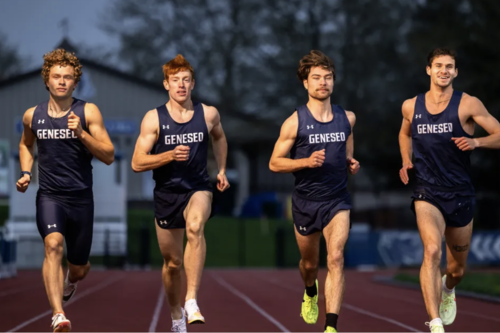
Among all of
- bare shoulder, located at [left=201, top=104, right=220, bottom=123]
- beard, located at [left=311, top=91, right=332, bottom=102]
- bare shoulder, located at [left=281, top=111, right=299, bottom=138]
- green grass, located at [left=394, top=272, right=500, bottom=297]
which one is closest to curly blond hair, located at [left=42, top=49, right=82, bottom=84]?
bare shoulder, located at [left=201, top=104, right=220, bottom=123]

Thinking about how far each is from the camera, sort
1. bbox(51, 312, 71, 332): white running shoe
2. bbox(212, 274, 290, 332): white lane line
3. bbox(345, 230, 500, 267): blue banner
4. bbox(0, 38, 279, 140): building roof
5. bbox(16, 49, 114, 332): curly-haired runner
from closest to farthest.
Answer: bbox(51, 312, 71, 332): white running shoe → bbox(16, 49, 114, 332): curly-haired runner → bbox(212, 274, 290, 332): white lane line → bbox(345, 230, 500, 267): blue banner → bbox(0, 38, 279, 140): building roof

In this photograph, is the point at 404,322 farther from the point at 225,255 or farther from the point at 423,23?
the point at 423,23

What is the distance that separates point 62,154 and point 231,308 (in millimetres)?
6843

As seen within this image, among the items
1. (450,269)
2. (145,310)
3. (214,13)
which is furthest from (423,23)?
(450,269)

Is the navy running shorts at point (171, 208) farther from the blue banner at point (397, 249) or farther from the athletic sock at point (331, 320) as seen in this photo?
the blue banner at point (397, 249)

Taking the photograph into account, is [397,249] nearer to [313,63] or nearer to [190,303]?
[313,63]

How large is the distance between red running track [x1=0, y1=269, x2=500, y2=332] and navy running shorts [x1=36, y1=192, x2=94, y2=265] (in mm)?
2100

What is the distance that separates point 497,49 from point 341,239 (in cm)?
3192

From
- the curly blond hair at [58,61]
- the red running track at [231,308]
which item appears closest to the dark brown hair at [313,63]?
the curly blond hair at [58,61]

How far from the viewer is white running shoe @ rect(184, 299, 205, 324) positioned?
9188 mm

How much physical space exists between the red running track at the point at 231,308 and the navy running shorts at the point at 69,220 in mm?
2100

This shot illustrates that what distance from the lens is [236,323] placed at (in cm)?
1330

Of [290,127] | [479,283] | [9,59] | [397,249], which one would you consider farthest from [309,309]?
[9,59]

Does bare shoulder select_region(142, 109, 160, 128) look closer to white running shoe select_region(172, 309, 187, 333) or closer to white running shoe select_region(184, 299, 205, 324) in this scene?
white running shoe select_region(184, 299, 205, 324)
